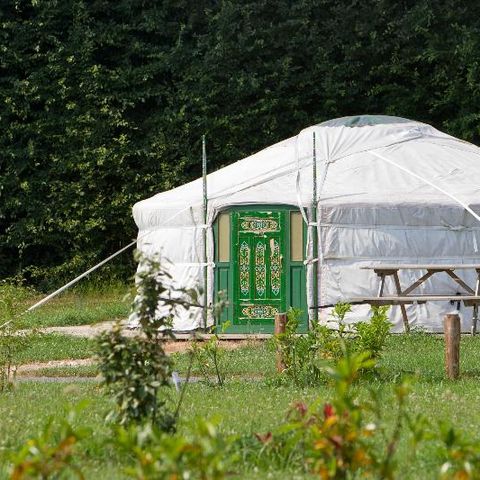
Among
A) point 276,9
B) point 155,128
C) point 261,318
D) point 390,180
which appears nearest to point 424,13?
point 276,9

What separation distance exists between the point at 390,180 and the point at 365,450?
32.3 ft

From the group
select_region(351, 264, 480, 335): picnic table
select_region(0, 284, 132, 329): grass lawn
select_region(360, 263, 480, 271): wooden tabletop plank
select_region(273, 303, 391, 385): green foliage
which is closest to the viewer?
select_region(273, 303, 391, 385): green foliage

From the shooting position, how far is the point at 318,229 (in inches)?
509

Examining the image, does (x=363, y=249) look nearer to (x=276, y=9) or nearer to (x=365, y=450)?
(x=276, y=9)

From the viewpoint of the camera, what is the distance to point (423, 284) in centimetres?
1293

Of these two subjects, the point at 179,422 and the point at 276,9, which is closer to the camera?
the point at 179,422

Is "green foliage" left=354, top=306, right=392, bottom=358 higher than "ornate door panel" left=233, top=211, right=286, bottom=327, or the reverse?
"ornate door panel" left=233, top=211, right=286, bottom=327

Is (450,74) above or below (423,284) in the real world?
above

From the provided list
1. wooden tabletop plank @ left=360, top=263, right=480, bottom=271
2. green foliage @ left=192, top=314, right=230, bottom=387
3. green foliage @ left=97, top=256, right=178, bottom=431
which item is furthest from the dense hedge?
green foliage @ left=97, top=256, right=178, bottom=431

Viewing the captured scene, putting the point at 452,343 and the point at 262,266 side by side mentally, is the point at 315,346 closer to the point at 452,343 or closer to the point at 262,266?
the point at 452,343

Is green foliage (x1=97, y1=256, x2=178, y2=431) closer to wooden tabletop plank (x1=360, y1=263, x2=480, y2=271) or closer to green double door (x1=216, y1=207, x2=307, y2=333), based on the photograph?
wooden tabletop plank (x1=360, y1=263, x2=480, y2=271)

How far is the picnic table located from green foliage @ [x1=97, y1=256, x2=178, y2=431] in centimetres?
643

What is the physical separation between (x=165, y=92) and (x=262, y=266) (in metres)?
5.43

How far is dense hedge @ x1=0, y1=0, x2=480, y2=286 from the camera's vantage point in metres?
17.8
